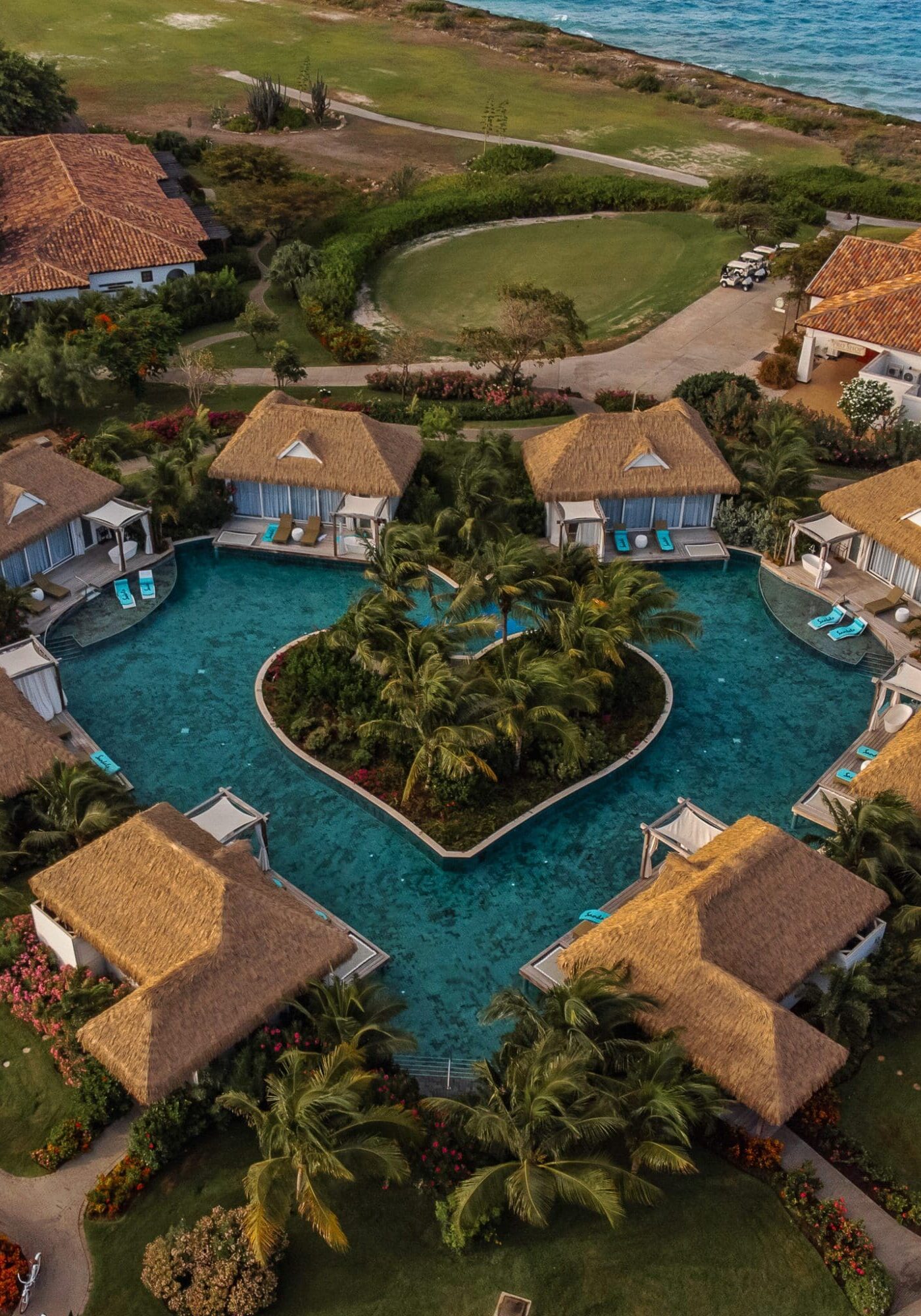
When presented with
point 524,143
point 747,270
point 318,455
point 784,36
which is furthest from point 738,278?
point 784,36

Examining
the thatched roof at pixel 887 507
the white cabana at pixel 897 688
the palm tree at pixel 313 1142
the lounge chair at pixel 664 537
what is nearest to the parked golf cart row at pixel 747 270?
the lounge chair at pixel 664 537

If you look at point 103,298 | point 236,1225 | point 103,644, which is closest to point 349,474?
point 103,644

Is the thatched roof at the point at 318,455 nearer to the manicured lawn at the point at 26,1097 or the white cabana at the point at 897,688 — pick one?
the white cabana at the point at 897,688

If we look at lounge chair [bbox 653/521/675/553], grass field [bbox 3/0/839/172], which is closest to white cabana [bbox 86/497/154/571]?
lounge chair [bbox 653/521/675/553]

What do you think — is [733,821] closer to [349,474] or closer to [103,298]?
[349,474]

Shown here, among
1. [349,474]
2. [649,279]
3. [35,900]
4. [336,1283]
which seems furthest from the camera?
[649,279]
